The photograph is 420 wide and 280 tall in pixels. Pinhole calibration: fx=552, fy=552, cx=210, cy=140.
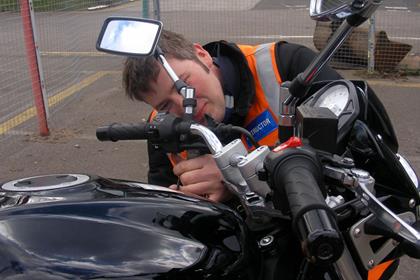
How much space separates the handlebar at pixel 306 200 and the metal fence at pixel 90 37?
5.04 m

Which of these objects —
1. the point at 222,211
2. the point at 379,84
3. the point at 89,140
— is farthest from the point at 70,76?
the point at 222,211

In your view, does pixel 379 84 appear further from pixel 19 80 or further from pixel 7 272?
pixel 7 272

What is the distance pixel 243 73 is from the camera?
6.41 feet

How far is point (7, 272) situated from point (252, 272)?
1.56 feet

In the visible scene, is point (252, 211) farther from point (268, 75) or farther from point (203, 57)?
point (268, 75)

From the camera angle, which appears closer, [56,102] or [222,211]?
[222,211]

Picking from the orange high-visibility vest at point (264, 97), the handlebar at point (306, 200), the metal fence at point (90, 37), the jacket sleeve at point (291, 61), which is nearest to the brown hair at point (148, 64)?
the orange high-visibility vest at point (264, 97)

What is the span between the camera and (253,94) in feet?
6.43

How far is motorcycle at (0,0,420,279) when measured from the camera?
3.04ft

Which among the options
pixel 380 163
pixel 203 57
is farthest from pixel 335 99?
pixel 203 57

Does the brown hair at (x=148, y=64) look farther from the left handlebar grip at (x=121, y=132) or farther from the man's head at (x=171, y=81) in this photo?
the left handlebar grip at (x=121, y=132)

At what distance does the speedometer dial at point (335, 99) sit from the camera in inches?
47.7

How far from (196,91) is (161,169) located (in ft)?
1.78

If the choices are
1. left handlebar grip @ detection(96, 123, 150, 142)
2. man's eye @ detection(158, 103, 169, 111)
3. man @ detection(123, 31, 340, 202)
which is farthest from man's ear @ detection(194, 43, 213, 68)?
left handlebar grip @ detection(96, 123, 150, 142)
